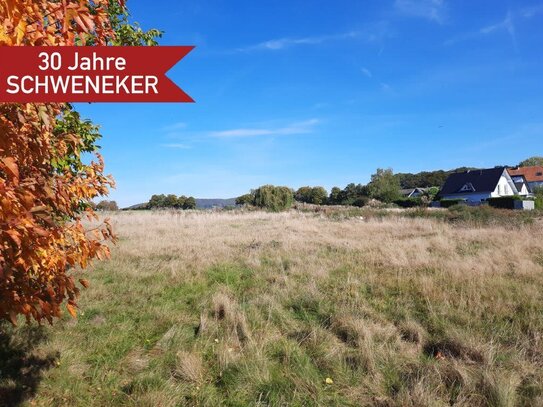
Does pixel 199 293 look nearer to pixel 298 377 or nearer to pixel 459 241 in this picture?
pixel 298 377

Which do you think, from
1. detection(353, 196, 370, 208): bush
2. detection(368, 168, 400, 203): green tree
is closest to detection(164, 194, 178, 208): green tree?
detection(353, 196, 370, 208): bush

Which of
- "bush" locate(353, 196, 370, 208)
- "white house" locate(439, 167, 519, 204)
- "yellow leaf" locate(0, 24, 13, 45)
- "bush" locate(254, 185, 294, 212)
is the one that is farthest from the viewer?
"white house" locate(439, 167, 519, 204)

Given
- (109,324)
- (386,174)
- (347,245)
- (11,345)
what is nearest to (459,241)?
(347,245)

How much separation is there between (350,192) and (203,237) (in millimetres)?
48059

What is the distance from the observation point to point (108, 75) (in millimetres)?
2334

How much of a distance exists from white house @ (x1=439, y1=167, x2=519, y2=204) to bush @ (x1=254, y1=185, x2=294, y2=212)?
29711 mm

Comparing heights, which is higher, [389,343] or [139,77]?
[139,77]

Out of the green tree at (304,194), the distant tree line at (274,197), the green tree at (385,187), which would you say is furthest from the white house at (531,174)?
the distant tree line at (274,197)

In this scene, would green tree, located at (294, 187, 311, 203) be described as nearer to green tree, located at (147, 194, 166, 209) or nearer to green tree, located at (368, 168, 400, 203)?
green tree, located at (368, 168, 400, 203)

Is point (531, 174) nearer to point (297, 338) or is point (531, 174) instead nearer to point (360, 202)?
point (360, 202)

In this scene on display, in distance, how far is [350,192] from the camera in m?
60.7

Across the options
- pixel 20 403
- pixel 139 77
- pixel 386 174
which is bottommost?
pixel 20 403

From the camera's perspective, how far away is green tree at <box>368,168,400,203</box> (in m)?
54.7

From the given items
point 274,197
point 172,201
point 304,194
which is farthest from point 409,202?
point 172,201
